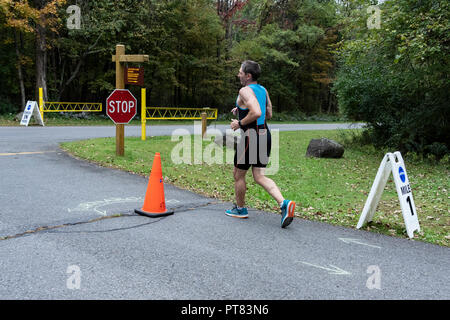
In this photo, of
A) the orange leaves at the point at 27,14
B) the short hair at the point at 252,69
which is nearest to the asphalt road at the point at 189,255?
the short hair at the point at 252,69

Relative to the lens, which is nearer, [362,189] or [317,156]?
[362,189]

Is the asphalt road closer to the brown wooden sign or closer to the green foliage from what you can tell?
the brown wooden sign

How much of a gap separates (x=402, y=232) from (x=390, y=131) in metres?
11.7

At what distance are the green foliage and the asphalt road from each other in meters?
7.43

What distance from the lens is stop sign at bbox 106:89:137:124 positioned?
Result: 10.8 meters

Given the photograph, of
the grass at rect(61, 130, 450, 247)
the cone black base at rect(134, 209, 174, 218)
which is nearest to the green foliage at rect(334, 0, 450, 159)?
the grass at rect(61, 130, 450, 247)

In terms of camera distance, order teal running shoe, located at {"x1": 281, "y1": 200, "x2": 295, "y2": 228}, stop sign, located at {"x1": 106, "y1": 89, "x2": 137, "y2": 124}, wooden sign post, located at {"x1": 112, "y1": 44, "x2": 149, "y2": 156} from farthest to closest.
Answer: wooden sign post, located at {"x1": 112, "y1": 44, "x2": 149, "y2": 156}, stop sign, located at {"x1": 106, "y1": 89, "x2": 137, "y2": 124}, teal running shoe, located at {"x1": 281, "y1": 200, "x2": 295, "y2": 228}

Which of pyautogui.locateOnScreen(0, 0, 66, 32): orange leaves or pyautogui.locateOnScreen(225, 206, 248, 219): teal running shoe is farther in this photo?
pyautogui.locateOnScreen(0, 0, 66, 32): orange leaves

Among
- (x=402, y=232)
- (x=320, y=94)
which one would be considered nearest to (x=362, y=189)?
(x=402, y=232)

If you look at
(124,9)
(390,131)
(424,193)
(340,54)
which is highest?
(124,9)

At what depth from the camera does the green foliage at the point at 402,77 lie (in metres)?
11.1

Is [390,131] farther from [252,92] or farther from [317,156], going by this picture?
[252,92]

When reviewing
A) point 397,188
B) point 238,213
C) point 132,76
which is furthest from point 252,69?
point 132,76

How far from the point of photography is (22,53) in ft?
95.8
